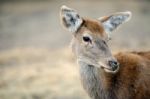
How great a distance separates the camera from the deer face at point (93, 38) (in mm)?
9227

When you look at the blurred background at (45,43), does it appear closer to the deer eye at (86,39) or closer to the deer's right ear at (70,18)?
the deer's right ear at (70,18)

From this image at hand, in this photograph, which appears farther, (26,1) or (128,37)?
(26,1)

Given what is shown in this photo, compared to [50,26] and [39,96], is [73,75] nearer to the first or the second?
[39,96]

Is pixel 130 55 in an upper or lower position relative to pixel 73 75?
upper

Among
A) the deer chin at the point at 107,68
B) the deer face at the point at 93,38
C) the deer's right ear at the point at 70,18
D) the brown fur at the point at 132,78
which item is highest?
the deer's right ear at the point at 70,18

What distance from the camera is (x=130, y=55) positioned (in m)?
9.81

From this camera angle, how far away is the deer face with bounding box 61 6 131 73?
30.3 ft

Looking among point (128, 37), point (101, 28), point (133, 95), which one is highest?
point (101, 28)

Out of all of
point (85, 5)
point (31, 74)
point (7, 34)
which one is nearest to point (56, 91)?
point (31, 74)

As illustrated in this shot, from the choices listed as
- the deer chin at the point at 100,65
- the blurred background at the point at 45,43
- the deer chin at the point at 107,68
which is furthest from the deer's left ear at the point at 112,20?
the blurred background at the point at 45,43

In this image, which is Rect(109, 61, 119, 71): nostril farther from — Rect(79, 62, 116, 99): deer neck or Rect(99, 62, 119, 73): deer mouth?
Rect(79, 62, 116, 99): deer neck

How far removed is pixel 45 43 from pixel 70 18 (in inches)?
379

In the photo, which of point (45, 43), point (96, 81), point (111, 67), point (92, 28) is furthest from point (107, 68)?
point (45, 43)

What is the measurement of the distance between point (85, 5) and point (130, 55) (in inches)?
647
